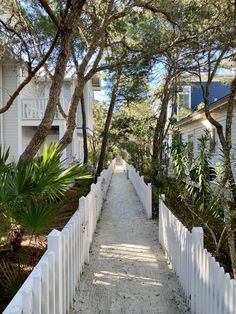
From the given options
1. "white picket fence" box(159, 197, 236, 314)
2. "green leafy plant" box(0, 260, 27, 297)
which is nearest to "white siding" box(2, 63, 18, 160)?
"white picket fence" box(159, 197, 236, 314)

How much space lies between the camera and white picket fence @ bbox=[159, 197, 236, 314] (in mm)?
3348

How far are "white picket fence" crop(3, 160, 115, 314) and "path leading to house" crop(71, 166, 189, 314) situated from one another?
12.3 inches

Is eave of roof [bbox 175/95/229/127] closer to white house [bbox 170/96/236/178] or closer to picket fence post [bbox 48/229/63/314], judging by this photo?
white house [bbox 170/96/236/178]

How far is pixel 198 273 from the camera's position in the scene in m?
4.45

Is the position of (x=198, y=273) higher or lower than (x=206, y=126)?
lower

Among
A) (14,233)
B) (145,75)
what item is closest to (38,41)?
(145,75)

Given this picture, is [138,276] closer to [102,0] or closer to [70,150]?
[102,0]

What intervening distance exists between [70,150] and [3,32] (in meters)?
9.91

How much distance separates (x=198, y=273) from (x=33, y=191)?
2249 millimetres

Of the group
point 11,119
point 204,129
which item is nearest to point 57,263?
point 204,129

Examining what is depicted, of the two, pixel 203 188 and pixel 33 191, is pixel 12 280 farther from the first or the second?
pixel 203 188

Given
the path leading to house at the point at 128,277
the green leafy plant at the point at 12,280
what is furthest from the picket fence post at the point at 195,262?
the green leafy plant at the point at 12,280

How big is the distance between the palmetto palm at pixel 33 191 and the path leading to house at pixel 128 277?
122 centimetres

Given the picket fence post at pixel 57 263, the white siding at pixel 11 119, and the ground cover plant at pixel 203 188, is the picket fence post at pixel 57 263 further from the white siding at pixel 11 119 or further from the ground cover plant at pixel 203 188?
the white siding at pixel 11 119
